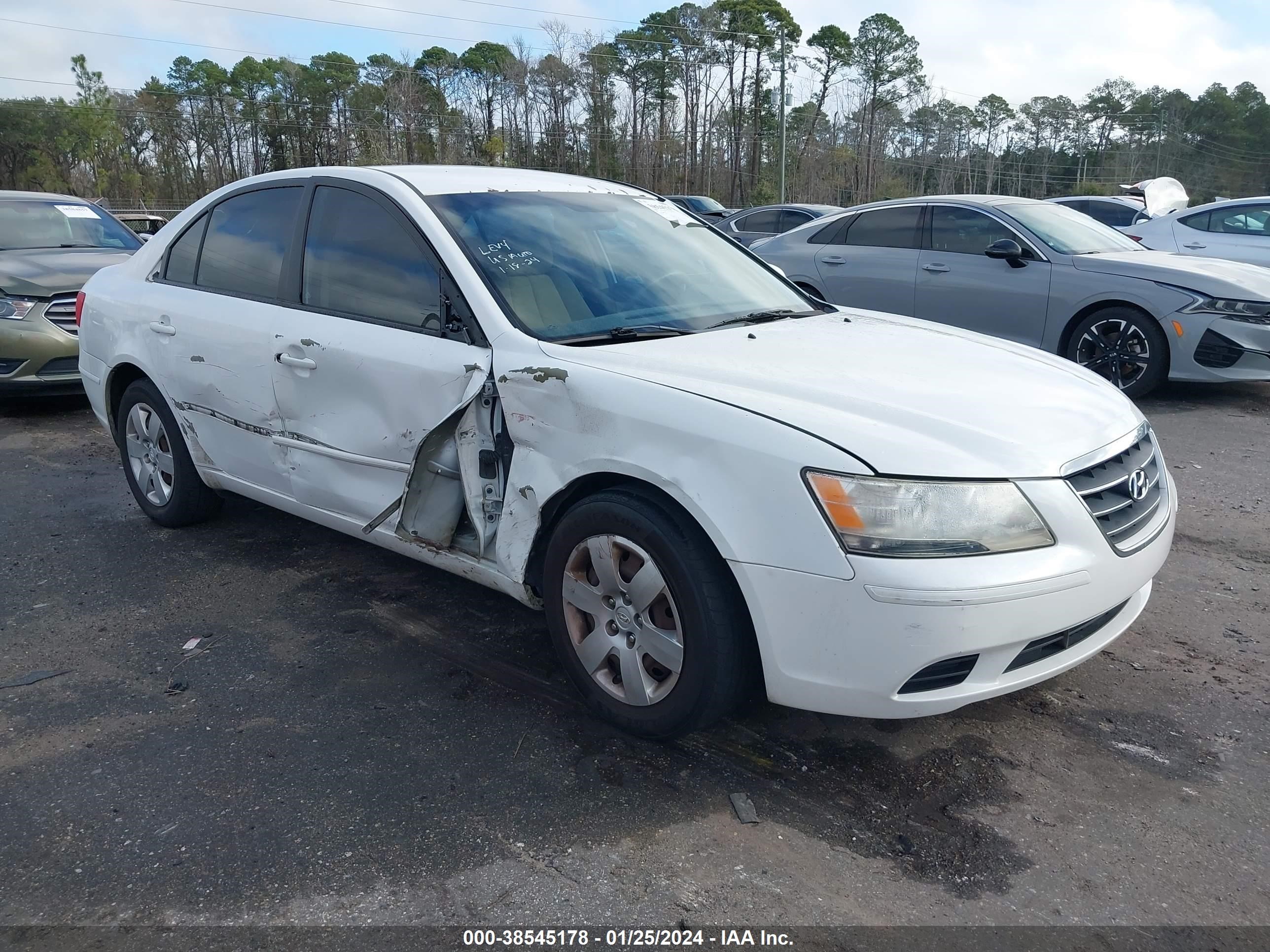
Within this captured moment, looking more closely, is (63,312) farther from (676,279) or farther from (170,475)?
(676,279)

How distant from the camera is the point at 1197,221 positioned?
11203mm

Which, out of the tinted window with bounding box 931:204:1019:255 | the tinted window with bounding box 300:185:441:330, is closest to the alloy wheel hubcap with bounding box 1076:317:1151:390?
the tinted window with bounding box 931:204:1019:255

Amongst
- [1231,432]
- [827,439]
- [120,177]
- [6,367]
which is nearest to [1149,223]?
[1231,432]

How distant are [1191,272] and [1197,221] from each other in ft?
16.0

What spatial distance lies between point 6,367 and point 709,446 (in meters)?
7.00

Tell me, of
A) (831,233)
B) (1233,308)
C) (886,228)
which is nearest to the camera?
(1233,308)

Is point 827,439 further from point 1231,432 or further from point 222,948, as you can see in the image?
point 1231,432

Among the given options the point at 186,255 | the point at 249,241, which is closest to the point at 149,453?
the point at 186,255

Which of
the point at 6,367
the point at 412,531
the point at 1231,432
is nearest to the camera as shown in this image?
the point at 412,531

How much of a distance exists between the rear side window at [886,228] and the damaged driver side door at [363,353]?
19.3 ft

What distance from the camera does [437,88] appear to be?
43.1 meters

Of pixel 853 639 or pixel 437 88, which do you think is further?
pixel 437 88

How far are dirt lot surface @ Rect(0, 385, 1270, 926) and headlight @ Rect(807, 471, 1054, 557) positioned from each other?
0.75 meters

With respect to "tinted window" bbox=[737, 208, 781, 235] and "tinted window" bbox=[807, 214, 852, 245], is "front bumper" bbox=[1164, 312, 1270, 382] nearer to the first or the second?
"tinted window" bbox=[807, 214, 852, 245]
